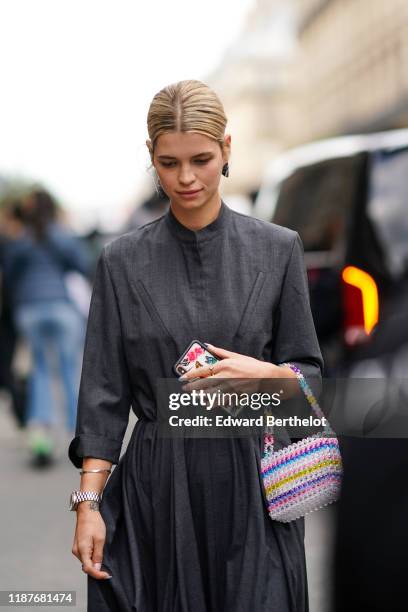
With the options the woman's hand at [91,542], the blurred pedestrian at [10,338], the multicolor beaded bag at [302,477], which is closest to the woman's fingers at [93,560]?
the woman's hand at [91,542]

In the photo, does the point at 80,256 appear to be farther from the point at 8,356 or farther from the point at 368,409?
the point at 368,409

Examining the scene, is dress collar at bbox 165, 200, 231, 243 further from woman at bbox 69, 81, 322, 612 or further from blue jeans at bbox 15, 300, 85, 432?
blue jeans at bbox 15, 300, 85, 432

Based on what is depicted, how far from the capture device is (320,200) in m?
8.09

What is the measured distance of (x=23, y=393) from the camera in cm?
955

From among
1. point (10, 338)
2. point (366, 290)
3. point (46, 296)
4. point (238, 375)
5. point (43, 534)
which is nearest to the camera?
point (238, 375)

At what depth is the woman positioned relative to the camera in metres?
2.34

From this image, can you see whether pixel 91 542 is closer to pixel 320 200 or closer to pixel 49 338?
pixel 320 200

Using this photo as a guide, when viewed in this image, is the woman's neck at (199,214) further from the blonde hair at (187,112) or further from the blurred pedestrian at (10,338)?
the blurred pedestrian at (10,338)

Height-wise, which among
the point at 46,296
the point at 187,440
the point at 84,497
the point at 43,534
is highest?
the point at 46,296

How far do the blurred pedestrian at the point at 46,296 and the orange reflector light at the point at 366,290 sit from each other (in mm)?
2280

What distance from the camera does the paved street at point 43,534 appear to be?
5109 millimetres

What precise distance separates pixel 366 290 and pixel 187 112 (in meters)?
4.86

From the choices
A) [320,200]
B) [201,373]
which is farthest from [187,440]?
[320,200]

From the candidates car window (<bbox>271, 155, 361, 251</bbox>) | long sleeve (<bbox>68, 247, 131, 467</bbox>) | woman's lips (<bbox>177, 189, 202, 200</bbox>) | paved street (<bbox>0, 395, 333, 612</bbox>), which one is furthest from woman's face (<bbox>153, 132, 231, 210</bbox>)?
car window (<bbox>271, 155, 361, 251</bbox>)
